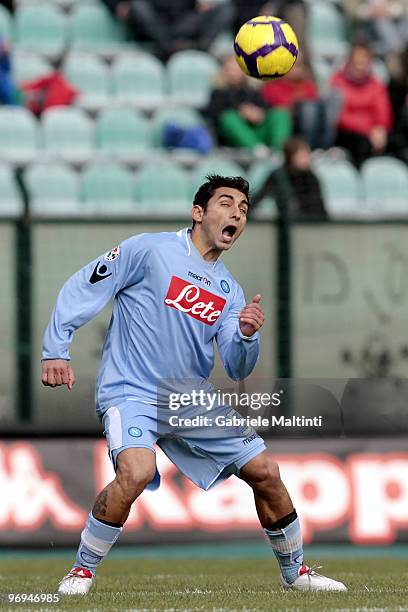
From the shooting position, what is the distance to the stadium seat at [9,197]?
10.4m

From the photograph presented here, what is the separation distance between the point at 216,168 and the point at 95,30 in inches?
140

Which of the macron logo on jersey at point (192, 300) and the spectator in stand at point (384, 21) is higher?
the spectator in stand at point (384, 21)

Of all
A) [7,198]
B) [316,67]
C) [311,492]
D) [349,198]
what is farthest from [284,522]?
[316,67]

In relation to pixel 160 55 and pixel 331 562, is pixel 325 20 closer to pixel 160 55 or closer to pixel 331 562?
pixel 160 55

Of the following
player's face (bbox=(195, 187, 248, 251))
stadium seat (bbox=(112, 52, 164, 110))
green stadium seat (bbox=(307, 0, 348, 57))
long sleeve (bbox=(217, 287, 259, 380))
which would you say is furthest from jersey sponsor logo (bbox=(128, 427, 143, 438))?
green stadium seat (bbox=(307, 0, 348, 57))

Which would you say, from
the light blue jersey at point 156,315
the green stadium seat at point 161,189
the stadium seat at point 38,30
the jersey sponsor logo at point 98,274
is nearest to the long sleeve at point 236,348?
the light blue jersey at point 156,315

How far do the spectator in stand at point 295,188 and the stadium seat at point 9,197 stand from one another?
1817 millimetres

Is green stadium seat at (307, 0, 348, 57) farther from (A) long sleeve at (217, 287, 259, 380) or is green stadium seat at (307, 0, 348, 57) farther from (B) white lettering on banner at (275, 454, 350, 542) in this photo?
(A) long sleeve at (217, 287, 259, 380)

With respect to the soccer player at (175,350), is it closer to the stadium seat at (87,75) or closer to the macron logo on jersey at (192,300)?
the macron logo on jersey at (192,300)

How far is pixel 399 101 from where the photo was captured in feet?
44.7

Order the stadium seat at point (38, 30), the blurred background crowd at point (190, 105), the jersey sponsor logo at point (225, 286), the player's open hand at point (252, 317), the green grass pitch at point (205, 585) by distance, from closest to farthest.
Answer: the green grass pitch at point (205, 585) → the player's open hand at point (252, 317) → the jersey sponsor logo at point (225, 286) → the blurred background crowd at point (190, 105) → the stadium seat at point (38, 30)

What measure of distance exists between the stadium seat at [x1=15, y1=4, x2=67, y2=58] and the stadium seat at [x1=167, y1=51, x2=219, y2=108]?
1.26 metres

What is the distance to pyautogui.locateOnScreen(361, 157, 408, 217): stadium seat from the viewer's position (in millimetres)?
12039

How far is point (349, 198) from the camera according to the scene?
12281mm
